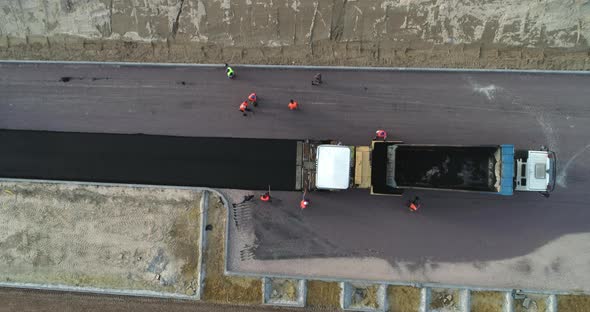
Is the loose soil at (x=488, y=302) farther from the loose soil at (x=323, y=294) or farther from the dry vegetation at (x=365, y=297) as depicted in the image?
the loose soil at (x=323, y=294)

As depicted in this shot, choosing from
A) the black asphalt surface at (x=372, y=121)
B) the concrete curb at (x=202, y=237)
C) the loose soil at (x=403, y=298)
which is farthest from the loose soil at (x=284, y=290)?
the loose soil at (x=403, y=298)

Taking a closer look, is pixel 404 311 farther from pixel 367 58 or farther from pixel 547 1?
pixel 547 1

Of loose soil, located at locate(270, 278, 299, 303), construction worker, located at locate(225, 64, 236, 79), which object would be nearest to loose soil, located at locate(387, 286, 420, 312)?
loose soil, located at locate(270, 278, 299, 303)

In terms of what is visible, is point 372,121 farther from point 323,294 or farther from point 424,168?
point 323,294

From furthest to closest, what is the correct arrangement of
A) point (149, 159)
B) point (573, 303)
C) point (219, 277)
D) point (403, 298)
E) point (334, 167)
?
point (149, 159) → point (219, 277) → point (403, 298) → point (573, 303) → point (334, 167)

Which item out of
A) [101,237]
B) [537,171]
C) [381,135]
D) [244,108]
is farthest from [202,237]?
[537,171]

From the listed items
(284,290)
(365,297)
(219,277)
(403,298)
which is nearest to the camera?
(403,298)

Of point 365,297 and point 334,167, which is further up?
point 334,167
